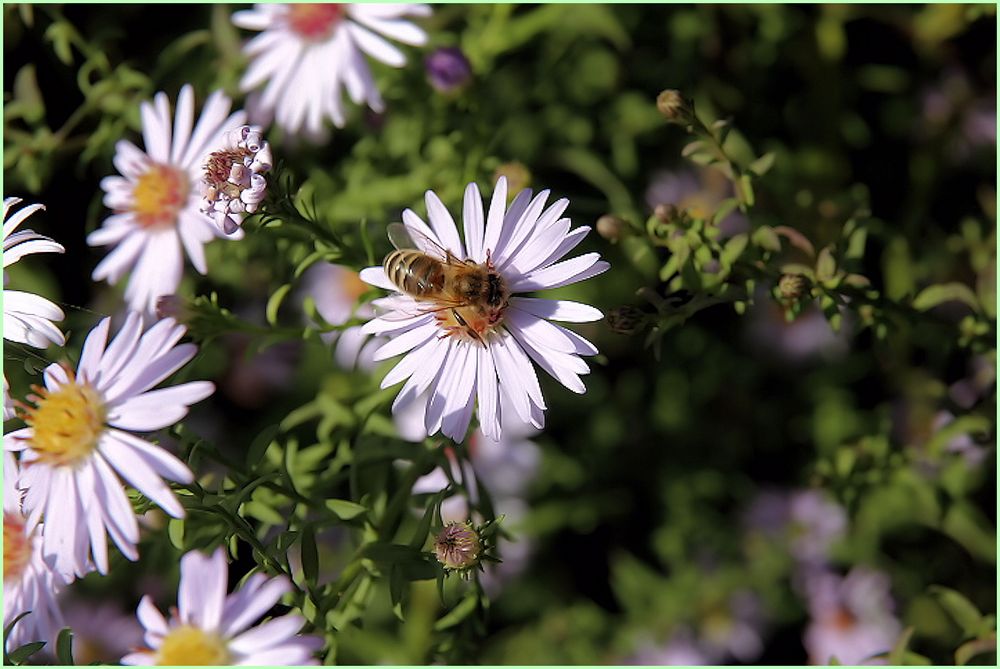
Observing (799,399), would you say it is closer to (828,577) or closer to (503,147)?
(828,577)

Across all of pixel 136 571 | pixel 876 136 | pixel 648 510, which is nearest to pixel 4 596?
pixel 136 571

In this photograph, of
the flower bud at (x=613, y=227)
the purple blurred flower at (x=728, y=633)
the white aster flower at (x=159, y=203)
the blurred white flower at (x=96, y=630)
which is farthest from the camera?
the purple blurred flower at (x=728, y=633)

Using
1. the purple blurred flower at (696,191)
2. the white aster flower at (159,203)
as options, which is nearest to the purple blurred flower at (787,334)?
the purple blurred flower at (696,191)

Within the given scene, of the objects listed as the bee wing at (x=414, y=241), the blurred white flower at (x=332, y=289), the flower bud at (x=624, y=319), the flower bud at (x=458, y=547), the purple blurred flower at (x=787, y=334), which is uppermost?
the blurred white flower at (x=332, y=289)

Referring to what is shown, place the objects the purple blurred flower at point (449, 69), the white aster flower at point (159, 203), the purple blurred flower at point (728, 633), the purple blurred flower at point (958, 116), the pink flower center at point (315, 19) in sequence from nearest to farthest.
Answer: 1. the white aster flower at point (159, 203)
2. the purple blurred flower at point (449, 69)
3. the pink flower center at point (315, 19)
4. the purple blurred flower at point (728, 633)
5. the purple blurred flower at point (958, 116)

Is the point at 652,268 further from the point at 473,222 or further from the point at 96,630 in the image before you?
the point at 96,630

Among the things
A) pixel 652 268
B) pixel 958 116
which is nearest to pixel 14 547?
pixel 652 268

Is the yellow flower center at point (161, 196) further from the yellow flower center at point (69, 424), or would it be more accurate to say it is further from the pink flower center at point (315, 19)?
the yellow flower center at point (69, 424)
